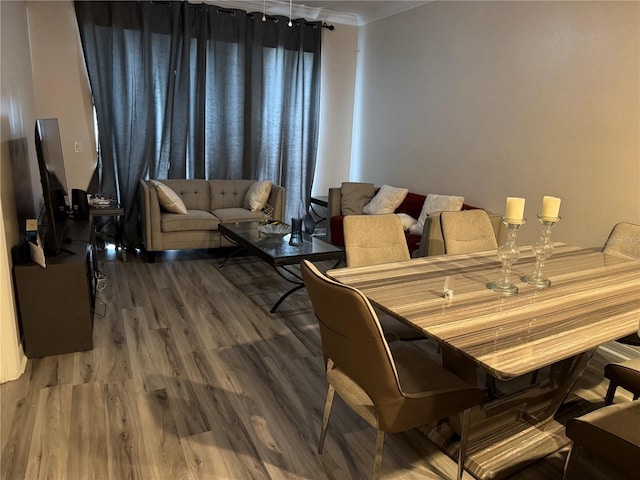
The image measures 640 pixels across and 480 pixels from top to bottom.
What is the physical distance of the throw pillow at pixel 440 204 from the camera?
14.6 ft

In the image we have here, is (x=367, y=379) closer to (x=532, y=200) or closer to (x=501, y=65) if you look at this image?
(x=532, y=200)

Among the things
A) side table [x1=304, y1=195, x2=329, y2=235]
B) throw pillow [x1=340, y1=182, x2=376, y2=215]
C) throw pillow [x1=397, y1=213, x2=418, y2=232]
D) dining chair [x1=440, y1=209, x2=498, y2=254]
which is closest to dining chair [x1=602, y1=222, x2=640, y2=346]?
dining chair [x1=440, y1=209, x2=498, y2=254]

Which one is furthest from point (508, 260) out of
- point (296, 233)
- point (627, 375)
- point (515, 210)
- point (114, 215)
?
point (114, 215)

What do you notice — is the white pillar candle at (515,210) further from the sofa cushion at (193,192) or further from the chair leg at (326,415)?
the sofa cushion at (193,192)

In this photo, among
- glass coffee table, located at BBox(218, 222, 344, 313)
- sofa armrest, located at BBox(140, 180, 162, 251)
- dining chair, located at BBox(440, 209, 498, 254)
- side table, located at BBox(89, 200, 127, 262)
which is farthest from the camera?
sofa armrest, located at BBox(140, 180, 162, 251)

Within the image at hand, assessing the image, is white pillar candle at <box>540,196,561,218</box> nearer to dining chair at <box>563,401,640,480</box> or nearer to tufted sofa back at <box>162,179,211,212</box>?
dining chair at <box>563,401,640,480</box>

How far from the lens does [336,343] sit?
1730 mm

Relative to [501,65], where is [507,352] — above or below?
below

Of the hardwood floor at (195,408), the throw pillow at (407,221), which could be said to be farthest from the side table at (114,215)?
the throw pillow at (407,221)

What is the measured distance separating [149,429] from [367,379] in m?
1.20

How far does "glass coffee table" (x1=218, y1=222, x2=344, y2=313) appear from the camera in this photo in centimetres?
353

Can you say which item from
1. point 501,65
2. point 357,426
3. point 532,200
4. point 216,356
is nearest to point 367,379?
point 357,426

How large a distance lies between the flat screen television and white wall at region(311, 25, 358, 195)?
134 inches

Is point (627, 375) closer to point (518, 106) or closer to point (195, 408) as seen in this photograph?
point (195, 408)
